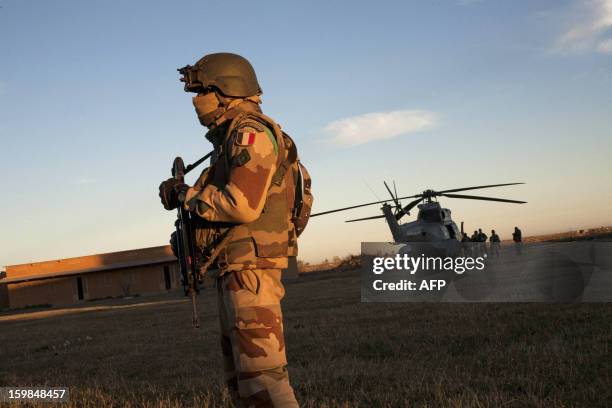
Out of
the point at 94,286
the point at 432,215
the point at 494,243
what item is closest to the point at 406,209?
the point at 432,215

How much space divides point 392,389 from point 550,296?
8181 millimetres

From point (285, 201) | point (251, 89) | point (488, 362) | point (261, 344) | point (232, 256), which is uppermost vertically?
point (251, 89)

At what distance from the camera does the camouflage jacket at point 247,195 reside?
3.38m

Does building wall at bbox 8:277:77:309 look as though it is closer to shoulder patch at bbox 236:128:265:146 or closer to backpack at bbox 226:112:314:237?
backpack at bbox 226:112:314:237

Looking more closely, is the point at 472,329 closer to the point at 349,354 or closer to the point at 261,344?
the point at 349,354

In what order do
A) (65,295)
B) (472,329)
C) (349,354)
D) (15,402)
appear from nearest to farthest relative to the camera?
(15,402) → (349,354) → (472,329) → (65,295)

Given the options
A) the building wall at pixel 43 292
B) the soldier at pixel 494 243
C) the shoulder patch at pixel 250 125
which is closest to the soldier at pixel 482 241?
the soldier at pixel 494 243

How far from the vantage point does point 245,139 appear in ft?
11.2

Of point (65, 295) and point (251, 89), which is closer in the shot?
point (251, 89)

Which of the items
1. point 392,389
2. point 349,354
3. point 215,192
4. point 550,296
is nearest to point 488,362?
point 392,389

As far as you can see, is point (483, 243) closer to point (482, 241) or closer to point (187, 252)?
point (482, 241)

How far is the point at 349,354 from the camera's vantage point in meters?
7.87

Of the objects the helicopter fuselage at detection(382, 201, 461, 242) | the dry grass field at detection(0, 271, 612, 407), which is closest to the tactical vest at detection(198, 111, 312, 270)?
the dry grass field at detection(0, 271, 612, 407)

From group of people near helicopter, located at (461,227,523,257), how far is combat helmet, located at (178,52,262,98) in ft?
87.1
